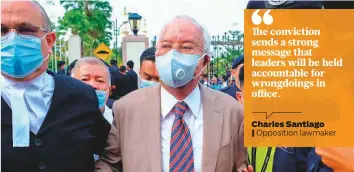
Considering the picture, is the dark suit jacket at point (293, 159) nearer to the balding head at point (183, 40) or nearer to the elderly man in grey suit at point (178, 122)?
the elderly man in grey suit at point (178, 122)

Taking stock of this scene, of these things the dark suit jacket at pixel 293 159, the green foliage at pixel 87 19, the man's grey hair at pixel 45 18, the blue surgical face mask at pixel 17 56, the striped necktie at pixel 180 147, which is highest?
the green foliage at pixel 87 19

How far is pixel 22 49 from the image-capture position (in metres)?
1.30

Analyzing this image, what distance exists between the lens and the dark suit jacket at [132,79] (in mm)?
3823

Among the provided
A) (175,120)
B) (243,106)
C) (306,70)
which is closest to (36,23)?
(175,120)

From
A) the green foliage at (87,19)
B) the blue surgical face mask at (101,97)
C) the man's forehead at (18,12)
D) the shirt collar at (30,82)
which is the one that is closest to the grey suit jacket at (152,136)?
the shirt collar at (30,82)

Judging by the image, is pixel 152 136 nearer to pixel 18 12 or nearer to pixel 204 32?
pixel 204 32

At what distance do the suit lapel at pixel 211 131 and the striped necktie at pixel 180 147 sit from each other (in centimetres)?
5

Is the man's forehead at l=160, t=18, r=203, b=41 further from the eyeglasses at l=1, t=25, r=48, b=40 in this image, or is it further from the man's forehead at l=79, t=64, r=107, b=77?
the man's forehead at l=79, t=64, r=107, b=77

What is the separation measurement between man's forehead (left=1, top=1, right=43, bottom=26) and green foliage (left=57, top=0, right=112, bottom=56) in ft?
2.76

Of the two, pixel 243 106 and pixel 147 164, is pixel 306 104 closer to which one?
pixel 243 106

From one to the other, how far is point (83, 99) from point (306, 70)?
30.0 inches

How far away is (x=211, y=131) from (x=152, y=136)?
185 millimetres

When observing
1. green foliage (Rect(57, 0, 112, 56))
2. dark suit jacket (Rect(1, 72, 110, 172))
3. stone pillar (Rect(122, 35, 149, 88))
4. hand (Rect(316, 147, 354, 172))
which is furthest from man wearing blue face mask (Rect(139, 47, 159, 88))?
hand (Rect(316, 147, 354, 172))

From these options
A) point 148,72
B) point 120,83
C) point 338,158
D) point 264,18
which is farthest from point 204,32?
point 120,83
